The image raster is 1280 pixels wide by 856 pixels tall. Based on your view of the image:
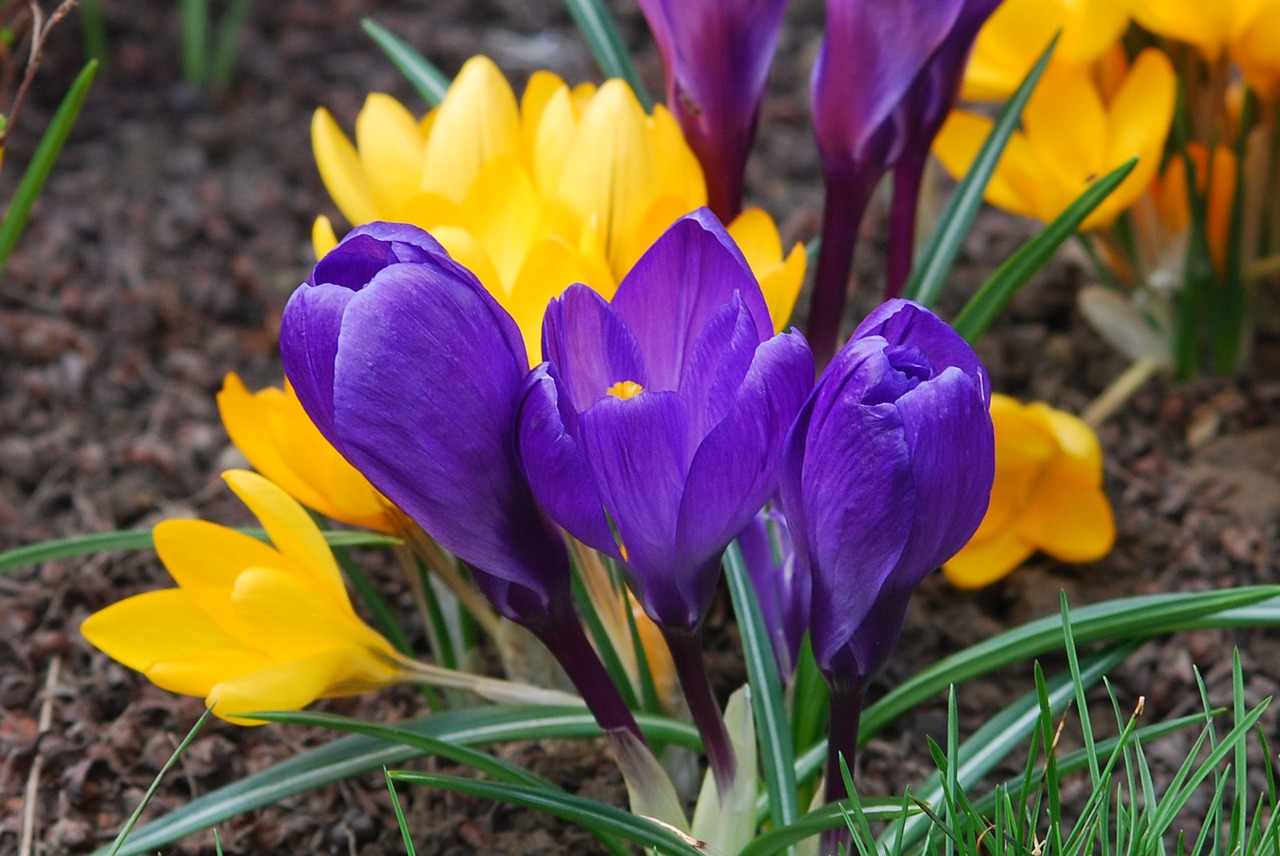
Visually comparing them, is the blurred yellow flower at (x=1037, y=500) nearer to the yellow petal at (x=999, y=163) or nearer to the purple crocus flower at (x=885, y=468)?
the yellow petal at (x=999, y=163)

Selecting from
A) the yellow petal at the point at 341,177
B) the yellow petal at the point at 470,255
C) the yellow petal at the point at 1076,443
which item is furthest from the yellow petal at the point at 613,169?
the yellow petal at the point at 1076,443

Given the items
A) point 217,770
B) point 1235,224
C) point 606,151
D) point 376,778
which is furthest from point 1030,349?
point 217,770

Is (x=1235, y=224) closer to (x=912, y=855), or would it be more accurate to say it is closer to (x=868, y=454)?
(x=912, y=855)

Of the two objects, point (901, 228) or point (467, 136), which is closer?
point (467, 136)

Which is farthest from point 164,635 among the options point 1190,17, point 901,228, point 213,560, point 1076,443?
point 1190,17

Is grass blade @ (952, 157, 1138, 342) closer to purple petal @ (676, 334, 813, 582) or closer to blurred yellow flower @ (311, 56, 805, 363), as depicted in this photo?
blurred yellow flower @ (311, 56, 805, 363)

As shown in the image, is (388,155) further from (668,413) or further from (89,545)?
(668,413)
